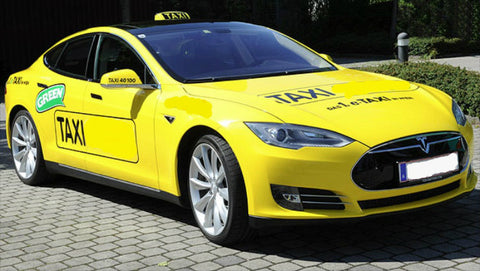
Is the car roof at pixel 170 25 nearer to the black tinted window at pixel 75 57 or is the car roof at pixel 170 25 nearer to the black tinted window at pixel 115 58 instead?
the black tinted window at pixel 115 58

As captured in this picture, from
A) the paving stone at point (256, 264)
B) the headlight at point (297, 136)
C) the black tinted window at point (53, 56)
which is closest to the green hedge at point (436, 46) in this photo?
the black tinted window at point (53, 56)

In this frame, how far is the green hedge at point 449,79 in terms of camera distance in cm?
1053

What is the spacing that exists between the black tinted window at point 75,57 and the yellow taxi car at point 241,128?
0.06 ft

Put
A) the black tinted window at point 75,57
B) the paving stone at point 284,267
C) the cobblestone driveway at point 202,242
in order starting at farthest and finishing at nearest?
the black tinted window at point 75,57 → the cobblestone driveway at point 202,242 → the paving stone at point 284,267

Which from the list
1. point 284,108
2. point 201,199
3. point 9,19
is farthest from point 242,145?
point 9,19

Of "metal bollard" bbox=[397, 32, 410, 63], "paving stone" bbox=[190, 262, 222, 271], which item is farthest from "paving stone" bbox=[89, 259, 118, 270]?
"metal bollard" bbox=[397, 32, 410, 63]

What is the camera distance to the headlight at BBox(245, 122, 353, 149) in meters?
4.97

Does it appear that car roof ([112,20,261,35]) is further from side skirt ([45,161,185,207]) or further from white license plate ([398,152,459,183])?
white license plate ([398,152,459,183])

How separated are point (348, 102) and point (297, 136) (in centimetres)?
57

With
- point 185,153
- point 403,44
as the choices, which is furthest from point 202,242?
point 403,44

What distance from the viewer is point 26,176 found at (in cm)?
797

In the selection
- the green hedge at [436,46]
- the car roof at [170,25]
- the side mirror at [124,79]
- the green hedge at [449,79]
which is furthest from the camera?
the green hedge at [436,46]

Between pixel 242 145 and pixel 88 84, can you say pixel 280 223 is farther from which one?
pixel 88 84

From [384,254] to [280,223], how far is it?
70 centimetres
